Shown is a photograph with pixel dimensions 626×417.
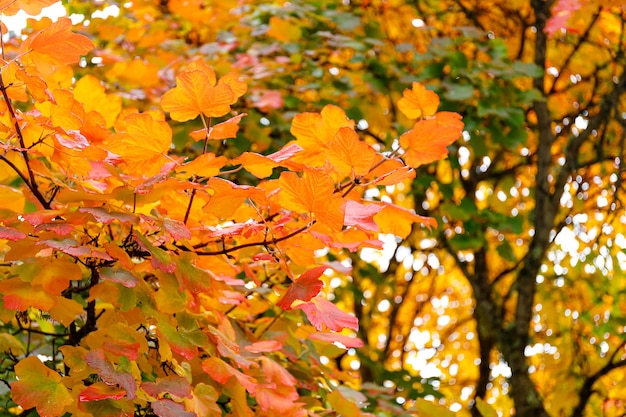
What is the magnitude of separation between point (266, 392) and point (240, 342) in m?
0.17

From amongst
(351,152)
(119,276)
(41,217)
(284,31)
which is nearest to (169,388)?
(119,276)

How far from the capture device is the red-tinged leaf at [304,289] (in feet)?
3.84

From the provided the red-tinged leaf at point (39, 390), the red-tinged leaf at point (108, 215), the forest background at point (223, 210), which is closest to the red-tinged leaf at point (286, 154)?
the forest background at point (223, 210)

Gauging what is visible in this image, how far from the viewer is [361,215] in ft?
3.86

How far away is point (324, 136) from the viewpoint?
130cm

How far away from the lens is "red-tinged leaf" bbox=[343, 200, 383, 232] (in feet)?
3.79

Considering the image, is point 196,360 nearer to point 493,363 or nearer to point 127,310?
point 127,310

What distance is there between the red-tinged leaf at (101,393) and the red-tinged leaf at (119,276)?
14 cm

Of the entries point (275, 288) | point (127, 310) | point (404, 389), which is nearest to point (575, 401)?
point (404, 389)

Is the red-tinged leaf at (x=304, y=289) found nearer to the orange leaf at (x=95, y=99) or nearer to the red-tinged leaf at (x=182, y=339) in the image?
the red-tinged leaf at (x=182, y=339)

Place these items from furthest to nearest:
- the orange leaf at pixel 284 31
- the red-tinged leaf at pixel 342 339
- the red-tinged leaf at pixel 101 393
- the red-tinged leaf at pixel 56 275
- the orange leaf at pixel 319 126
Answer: the orange leaf at pixel 284 31 < the red-tinged leaf at pixel 342 339 < the orange leaf at pixel 319 126 < the red-tinged leaf at pixel 56 275 < the red-tinged leaf at pixel 101 393

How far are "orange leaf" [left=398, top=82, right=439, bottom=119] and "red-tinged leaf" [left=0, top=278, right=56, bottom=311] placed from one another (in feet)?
2.02

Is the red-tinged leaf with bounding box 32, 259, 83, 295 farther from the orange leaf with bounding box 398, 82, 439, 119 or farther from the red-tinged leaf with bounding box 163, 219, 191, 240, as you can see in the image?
the orange leaf with bounding box 398, 82, 439, 119

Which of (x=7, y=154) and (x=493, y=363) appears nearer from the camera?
(x=7, y=154)
